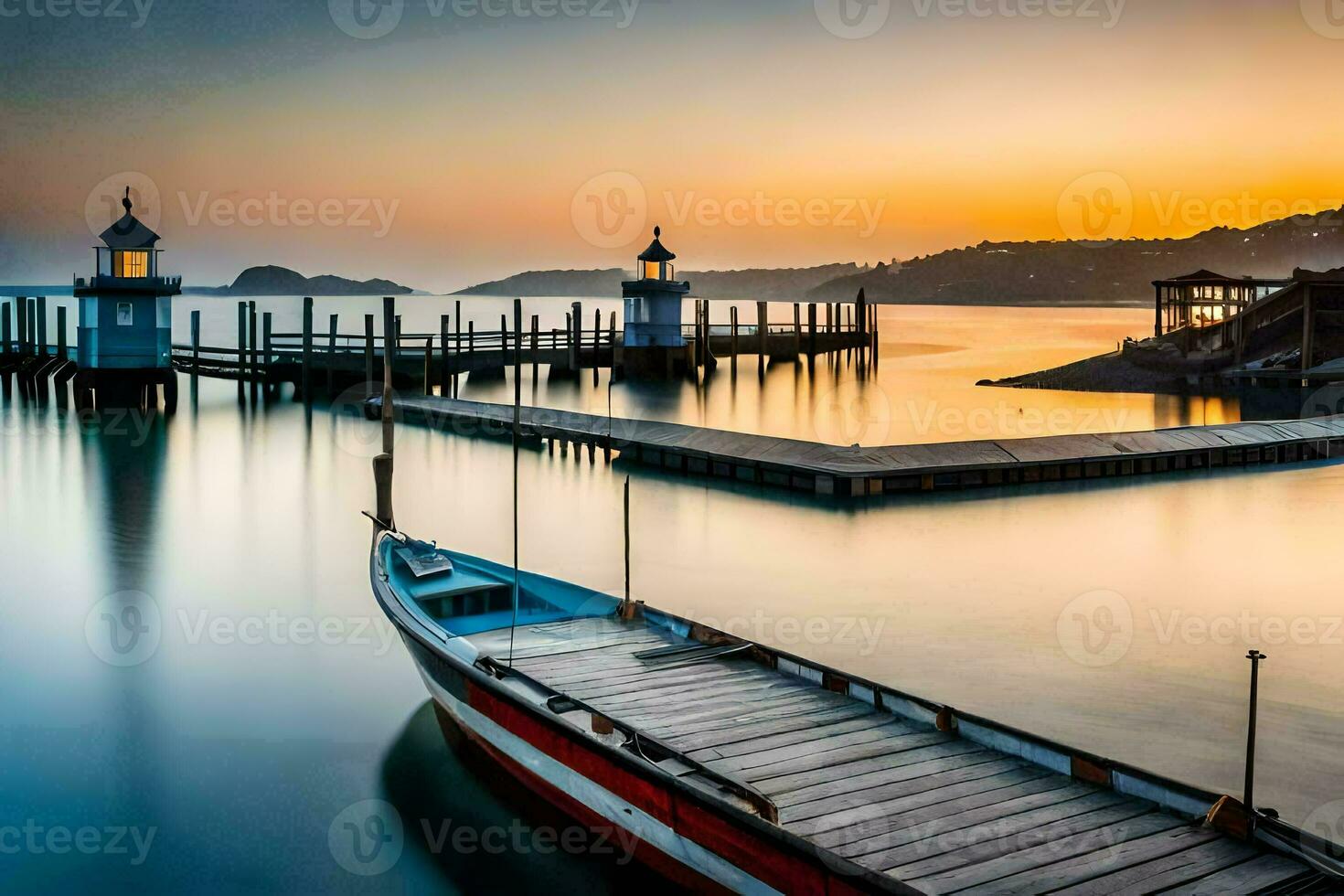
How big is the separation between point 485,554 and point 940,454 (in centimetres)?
849

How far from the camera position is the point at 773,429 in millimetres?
35344

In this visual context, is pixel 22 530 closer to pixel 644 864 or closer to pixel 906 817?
pixel 644 864

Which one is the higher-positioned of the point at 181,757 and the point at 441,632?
the point at 441,632

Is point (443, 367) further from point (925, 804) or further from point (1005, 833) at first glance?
point (1005, 833)

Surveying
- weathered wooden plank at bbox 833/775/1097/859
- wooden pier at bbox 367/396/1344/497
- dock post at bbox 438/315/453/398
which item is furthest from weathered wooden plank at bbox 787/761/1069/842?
dock post at bbox 438/315/453/398

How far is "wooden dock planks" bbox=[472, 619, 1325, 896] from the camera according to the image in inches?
228

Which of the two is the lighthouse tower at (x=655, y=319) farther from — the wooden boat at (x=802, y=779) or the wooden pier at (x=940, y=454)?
the wooden boat at (x=802, y=779)

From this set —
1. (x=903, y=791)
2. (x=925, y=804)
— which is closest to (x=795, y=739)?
(x=903, y=791)

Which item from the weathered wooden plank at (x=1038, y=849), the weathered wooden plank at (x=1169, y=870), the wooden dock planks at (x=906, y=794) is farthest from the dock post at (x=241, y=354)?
the weathered wooden plank at (x=1169, y=870)

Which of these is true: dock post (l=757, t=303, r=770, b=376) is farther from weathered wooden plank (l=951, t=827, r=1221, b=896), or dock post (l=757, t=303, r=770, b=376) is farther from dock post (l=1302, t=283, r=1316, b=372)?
weathered wooden plank (l=951, t=827, r=1221, b=896)

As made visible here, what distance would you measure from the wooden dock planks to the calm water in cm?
114

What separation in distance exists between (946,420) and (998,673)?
26930 millimetres


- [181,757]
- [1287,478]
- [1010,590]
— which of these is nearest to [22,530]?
[181,757]

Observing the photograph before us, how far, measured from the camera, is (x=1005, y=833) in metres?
6.21
